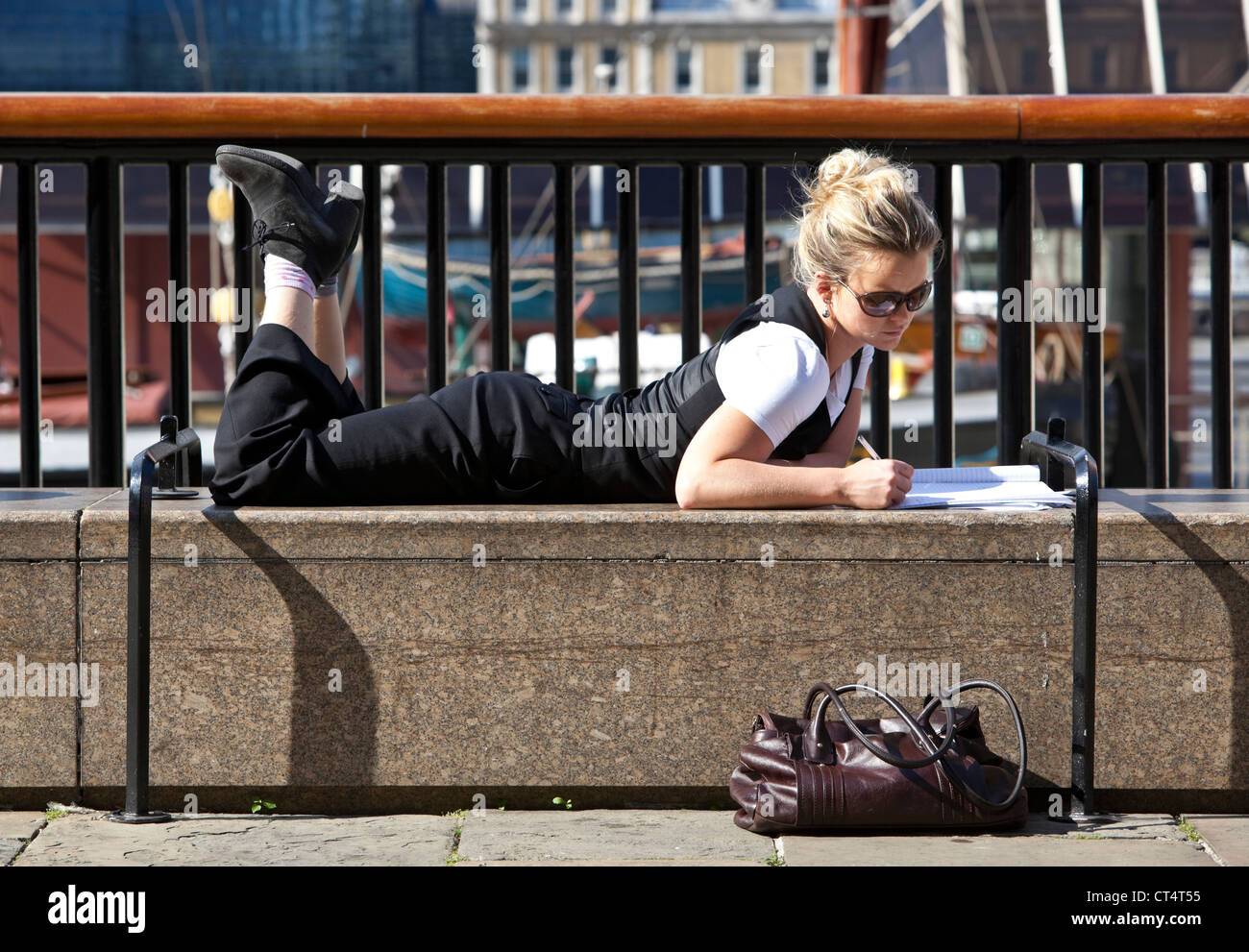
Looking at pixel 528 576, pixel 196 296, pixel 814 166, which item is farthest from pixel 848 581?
pixel 196 296

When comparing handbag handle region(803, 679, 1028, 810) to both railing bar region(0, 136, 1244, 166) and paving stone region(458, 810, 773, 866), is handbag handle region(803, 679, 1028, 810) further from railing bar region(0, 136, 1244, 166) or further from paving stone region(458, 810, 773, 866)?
railing bar region(0, 136, 1244, 166)

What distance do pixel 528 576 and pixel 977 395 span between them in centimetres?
1427

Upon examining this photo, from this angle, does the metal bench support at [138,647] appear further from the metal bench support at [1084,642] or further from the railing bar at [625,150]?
the metal bench support at [1084,642]

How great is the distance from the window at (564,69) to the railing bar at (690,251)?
50.2 metres

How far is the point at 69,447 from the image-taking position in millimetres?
17406

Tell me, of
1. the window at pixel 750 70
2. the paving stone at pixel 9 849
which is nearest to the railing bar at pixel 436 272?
the paving stone at pixel 9 849

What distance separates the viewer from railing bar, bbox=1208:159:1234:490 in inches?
164

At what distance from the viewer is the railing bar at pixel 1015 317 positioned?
4.18 m

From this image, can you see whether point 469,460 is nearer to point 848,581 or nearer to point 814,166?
point 848,581

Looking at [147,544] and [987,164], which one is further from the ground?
[987,164]

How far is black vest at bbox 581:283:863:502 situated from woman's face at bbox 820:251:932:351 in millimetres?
68

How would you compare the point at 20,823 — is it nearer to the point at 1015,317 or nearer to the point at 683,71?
the point at 1015,317

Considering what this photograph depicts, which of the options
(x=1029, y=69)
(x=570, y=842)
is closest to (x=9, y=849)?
(x=570, y=842)
